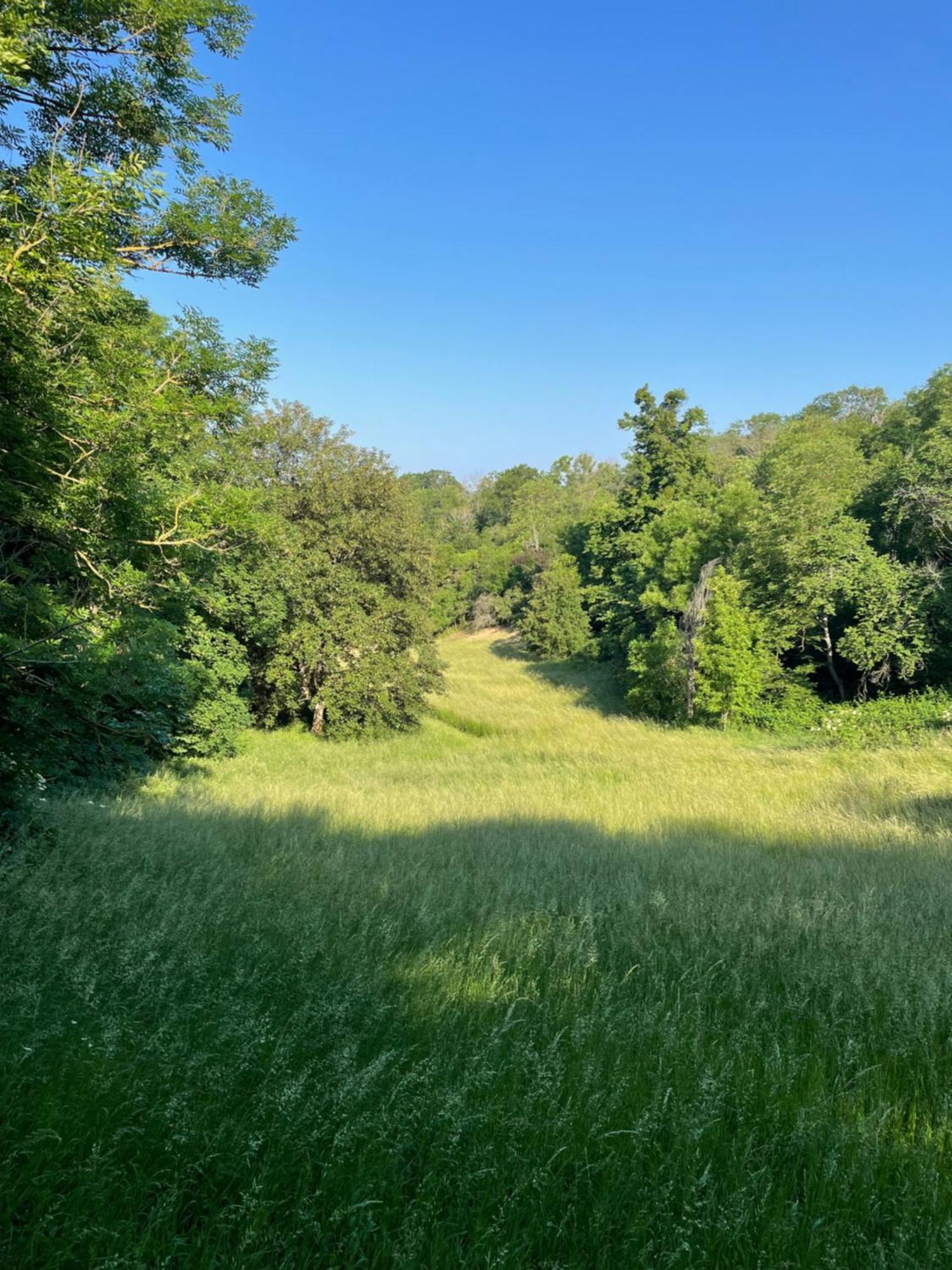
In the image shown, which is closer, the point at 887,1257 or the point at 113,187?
the point at 887,1257

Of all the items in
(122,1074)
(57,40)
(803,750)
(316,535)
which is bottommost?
(803,750)

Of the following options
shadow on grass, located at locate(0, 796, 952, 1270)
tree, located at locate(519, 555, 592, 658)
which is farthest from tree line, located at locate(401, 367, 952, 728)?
shadow on grass, located at locate(0, 796, 952, 1270)

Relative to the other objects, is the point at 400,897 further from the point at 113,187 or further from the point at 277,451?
the point at 277,451

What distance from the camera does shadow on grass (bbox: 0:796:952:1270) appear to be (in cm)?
177

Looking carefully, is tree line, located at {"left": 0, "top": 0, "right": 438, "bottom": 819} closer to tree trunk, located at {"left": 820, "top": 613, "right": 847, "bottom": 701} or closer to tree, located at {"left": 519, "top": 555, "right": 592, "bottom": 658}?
tree trunk, located at {"left": 820, "top": 613, "right": 847, "bottom": 701}

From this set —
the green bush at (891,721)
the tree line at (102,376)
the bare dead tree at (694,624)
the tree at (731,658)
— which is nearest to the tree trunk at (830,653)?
the tree at (731,658)

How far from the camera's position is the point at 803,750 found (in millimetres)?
17172

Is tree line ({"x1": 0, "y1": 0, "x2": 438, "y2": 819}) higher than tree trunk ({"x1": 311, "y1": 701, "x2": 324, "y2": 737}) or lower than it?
higher

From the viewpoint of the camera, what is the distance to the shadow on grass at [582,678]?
28.4m

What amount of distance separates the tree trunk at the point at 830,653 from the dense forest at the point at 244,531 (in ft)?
0.94

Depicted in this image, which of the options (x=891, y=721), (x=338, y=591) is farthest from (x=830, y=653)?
(x=338, y=591)

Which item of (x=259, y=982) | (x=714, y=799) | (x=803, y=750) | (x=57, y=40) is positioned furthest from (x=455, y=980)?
(x=803, y=750)

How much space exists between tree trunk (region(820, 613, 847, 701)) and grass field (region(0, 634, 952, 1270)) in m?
17.6

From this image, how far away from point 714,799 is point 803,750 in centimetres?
703
